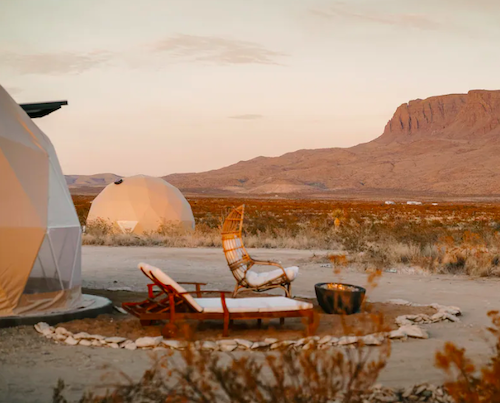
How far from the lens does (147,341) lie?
21.4ft

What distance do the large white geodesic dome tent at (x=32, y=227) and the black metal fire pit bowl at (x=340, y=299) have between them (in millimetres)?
3136

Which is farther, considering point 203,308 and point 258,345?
point 203,308

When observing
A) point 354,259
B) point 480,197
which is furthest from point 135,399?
point 480,197

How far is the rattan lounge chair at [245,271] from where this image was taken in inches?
339

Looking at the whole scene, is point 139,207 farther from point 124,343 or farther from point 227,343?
point 227,343

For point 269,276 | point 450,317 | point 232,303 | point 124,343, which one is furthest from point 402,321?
point 124,343

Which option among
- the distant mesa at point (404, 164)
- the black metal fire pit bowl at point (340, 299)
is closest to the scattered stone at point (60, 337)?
the black metal fire pit bowl at point (340, 299)

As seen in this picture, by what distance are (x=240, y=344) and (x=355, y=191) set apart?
109343 mm

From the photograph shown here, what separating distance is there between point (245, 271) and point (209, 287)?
2.61 m

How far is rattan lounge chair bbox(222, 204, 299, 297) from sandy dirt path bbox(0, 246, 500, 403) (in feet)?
5.46

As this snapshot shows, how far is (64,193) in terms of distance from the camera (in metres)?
8.74

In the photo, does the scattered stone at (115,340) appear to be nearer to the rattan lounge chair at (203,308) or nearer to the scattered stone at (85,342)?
the scattered stone at (85,342)

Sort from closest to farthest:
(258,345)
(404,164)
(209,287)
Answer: (258,345)
(209,287)
(404,164)

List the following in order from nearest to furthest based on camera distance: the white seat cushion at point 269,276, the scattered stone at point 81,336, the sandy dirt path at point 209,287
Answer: the sandy dirt path at point 209,287 < the scattered stone at point 81,336 < the white seat cushion at point 269,276
